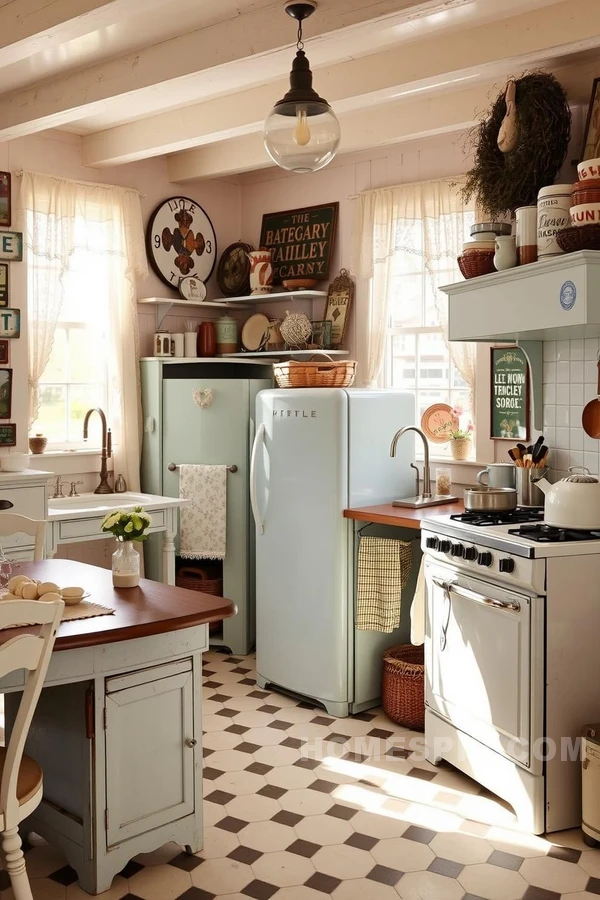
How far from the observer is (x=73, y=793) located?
8.89ft

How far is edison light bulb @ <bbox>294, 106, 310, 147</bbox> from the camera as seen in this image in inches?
108

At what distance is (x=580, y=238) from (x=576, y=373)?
828 millimetres

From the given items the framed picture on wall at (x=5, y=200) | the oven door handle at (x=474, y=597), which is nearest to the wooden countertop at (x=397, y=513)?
the oven door handle at (x=474, y=597)

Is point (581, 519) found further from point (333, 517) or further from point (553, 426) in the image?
point (333, 517)

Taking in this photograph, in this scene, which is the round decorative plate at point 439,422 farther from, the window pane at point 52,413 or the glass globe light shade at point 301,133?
the glass globe light shade at point 301,133

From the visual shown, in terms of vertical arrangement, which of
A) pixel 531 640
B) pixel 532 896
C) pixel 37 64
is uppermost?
pixel 37 64

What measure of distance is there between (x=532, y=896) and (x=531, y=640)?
79 centimetres

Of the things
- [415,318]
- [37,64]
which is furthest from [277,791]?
[37,64]

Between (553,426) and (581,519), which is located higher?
(553,426)

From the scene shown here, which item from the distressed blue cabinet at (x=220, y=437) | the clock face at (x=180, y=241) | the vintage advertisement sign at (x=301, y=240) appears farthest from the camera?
the clock face at (x=180, y=241)

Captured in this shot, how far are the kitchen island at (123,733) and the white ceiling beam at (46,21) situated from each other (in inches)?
79.0

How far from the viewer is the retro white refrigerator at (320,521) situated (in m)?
4.24

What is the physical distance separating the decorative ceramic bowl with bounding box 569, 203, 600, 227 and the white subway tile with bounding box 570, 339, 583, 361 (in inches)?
29.4

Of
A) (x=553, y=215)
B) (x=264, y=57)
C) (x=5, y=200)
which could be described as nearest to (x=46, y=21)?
(x=264, y=57)
